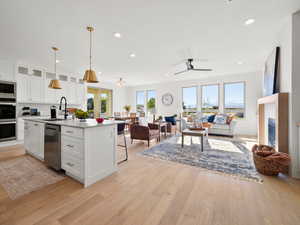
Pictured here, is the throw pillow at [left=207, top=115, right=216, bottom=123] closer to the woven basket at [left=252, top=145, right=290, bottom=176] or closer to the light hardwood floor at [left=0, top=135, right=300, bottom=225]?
the woven basket at [left=252, top=145, right=290, bottom=176]

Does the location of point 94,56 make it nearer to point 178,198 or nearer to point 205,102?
point 178,198

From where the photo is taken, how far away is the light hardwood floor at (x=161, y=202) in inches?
53.0

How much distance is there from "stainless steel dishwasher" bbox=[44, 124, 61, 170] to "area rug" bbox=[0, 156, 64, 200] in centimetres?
17

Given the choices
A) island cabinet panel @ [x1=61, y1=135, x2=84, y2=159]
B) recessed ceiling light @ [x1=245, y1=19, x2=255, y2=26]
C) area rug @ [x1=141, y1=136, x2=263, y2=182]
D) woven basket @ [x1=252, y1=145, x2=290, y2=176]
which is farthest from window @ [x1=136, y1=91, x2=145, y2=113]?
woven basket @ [x1=252, y1=145, x2=290, y2=176]

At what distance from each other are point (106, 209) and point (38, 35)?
11.7 feet

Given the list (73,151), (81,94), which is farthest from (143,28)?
(81,94)

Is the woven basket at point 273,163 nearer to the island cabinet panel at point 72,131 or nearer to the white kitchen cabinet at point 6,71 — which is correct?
the island cabinet panel at point 72,131

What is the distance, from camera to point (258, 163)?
2297 millimetres

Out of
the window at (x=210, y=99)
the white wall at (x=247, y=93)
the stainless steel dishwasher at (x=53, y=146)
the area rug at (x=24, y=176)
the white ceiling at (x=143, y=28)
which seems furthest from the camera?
the window at (x=210, y=99)

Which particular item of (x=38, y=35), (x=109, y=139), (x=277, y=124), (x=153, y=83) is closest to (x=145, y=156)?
(x=109, y=139)

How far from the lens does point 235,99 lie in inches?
233

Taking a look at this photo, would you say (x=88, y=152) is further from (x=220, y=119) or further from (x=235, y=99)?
(x=235, y=99)

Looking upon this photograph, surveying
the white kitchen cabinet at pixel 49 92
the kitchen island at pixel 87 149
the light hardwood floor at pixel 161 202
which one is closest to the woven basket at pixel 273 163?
the light hardwood floor at pixel 161 202

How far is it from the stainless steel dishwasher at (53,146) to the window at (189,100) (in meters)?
6.04
